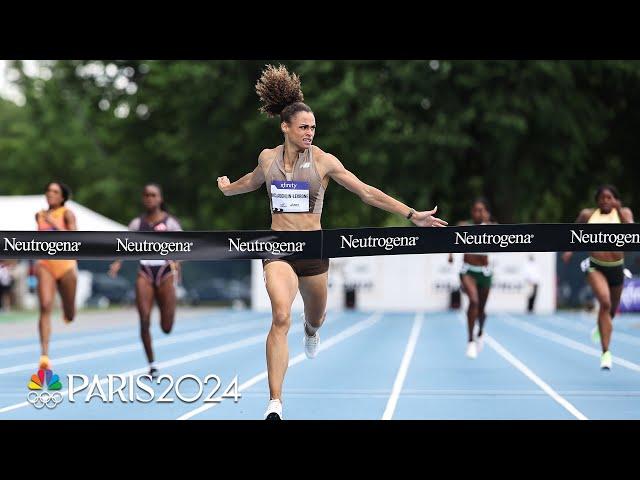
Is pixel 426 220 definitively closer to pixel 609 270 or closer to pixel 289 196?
pixel 289 196

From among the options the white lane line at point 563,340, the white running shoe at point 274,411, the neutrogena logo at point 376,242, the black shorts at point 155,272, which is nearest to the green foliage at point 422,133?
the white lane line at point 563,340

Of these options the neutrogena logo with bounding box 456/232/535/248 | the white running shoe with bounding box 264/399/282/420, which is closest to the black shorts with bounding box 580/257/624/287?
the neutrogena logo with bounding box 456/232/535/248

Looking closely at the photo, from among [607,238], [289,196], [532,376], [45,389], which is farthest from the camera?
[532,376]

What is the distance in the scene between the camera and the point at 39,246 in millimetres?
8602

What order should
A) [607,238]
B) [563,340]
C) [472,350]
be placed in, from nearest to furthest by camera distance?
[607,238], [472,350], [563,340]

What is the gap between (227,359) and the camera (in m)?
16.0

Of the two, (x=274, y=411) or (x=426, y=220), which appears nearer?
(x=274, y=411)

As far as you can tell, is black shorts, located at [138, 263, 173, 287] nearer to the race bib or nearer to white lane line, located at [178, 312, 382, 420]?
white lane line, located at [178, 312, 382, 420]

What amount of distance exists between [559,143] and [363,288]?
7.45 m

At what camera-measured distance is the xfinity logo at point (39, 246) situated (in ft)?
28.2

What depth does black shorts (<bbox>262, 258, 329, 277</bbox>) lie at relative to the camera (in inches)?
324

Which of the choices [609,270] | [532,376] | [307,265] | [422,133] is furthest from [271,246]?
[422,133]

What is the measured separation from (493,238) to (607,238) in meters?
0.90
